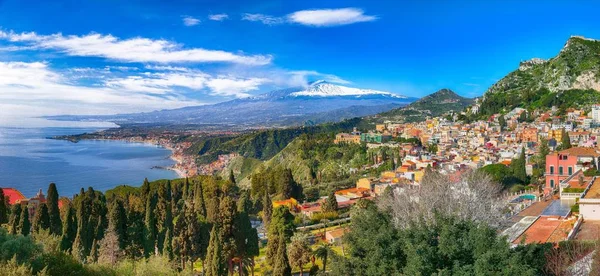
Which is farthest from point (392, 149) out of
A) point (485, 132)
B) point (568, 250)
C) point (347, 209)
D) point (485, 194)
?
point (568, 250)

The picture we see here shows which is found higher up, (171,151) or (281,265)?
(281,265)

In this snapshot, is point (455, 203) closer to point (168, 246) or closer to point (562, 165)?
point (168, 246)

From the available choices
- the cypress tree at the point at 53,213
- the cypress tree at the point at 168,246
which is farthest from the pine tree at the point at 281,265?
the cypress tree at the point at 53,213

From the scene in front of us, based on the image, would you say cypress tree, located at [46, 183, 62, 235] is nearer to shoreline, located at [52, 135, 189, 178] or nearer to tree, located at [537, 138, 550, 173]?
tree, located at [537, 138, 550, 173]

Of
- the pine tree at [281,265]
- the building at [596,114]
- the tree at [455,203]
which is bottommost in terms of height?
the pine tree at [281,265]

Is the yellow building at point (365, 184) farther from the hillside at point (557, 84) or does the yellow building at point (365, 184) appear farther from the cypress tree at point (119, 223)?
the hillside at point (557, 84)

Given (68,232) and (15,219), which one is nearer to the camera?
(68,232)

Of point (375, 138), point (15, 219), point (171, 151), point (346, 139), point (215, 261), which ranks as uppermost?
point (375, 138)

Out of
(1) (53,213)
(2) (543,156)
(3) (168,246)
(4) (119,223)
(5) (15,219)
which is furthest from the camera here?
(2) (543,156)

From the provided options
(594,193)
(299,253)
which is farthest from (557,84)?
(299,253)
